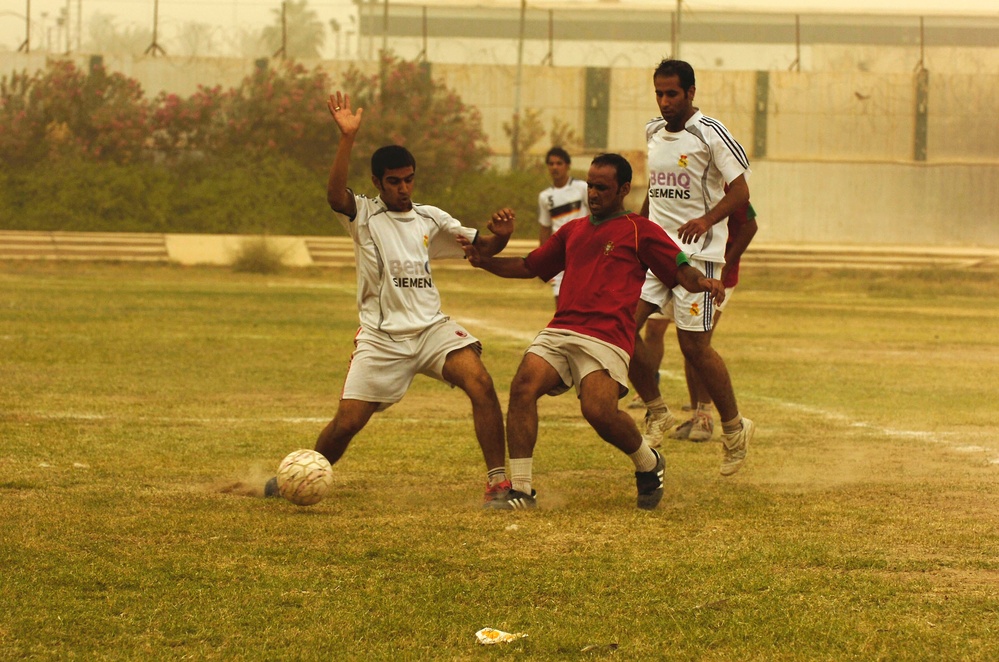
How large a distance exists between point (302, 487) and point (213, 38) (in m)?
37.6

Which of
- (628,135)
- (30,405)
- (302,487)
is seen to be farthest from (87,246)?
(302,487)

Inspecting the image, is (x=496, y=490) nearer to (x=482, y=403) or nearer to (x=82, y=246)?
(x=482, y=403)

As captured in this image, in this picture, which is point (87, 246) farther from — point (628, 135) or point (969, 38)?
point (969, 38)

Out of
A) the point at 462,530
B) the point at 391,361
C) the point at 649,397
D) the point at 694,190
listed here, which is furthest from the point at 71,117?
the point at 462,530

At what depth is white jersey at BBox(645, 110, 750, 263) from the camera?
7848 mm

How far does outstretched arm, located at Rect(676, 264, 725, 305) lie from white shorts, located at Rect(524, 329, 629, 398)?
1.44 ft

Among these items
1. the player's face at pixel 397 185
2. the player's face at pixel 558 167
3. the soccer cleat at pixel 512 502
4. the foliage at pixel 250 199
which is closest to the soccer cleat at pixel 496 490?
the soccer cleat at pixel 512 502

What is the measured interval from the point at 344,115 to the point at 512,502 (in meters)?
2.02

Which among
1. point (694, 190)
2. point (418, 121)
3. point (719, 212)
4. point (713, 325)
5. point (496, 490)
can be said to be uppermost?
point (418, 121)

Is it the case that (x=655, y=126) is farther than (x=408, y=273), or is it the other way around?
(x=655, y=126)

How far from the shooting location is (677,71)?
761cm

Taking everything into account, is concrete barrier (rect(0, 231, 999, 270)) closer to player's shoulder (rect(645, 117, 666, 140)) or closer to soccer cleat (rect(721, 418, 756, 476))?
player's shoulder (rect(645, 117, 666, 140))

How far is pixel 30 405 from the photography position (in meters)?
9.58

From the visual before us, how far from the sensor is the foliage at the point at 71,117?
3859 centimetres
